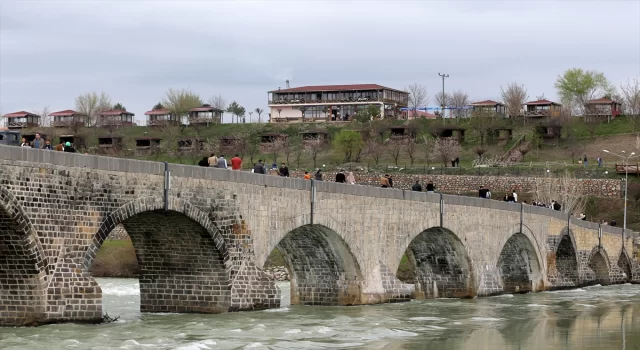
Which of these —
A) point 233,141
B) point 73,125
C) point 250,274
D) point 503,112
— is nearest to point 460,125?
point 503,112

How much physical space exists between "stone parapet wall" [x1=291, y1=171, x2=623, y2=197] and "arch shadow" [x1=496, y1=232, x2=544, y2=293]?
32179 millimetres

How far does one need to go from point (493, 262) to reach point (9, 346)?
25780 millimetres

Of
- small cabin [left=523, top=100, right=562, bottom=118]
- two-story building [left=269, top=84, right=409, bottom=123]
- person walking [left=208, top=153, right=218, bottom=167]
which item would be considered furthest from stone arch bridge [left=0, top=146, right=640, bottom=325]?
two-story building [left=269, top=84, right=409, bottom=123]

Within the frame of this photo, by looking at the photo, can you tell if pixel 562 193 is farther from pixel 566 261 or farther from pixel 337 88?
pixel 337 88

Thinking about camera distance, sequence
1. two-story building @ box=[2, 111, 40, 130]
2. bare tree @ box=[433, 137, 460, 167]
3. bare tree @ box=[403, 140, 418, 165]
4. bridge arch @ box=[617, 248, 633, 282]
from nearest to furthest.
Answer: bridge arch @ box=[617, 248, 633, 282] < bare tree @ box=[433, 137, 460, 167] < bare tree @ box=[403, 140, 418, 165] < two-story building @ box=[2, 111, 40, 130]

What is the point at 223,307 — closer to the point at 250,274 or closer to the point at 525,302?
the point at 250,274

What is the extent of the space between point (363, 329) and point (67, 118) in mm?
104171

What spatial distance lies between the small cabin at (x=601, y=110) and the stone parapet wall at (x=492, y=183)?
2960cm

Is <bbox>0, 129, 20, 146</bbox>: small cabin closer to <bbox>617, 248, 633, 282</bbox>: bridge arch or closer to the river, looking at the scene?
the river

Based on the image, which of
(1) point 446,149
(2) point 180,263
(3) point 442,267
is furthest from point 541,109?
(2) point 180,263

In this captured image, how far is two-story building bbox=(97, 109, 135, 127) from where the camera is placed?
5054 inches

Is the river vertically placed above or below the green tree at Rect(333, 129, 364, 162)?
below

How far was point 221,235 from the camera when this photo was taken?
29.8m

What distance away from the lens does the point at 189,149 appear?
373 feet
